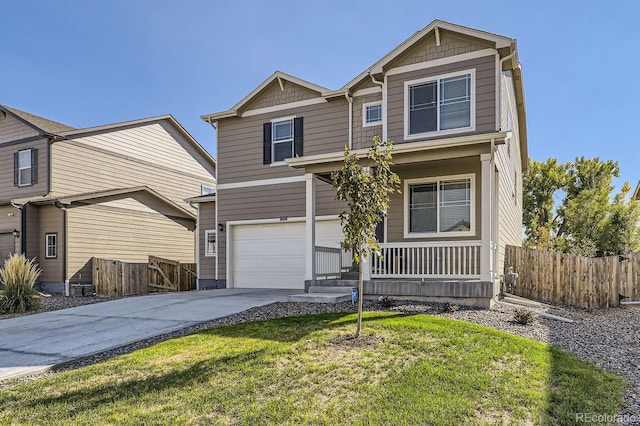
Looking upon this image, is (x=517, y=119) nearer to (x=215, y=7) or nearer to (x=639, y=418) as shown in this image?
(x=215, y=7)

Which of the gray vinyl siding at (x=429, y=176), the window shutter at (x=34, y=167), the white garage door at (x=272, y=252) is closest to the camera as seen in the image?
the gray vinyl siding at (x=429, y=176)

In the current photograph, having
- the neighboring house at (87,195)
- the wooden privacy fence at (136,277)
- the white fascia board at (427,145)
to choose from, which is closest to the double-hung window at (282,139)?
the white fascia board at (427,145)

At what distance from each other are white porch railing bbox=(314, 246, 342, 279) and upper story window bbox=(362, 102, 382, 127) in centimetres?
383

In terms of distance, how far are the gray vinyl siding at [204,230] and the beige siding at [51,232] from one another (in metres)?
4.66

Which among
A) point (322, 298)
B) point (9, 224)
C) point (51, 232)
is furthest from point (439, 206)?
point (9, 224)

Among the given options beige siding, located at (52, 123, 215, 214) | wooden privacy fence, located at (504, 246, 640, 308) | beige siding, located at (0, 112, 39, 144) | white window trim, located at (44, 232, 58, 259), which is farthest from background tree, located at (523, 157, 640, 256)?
beige siding, located at (0, 112, 39, 144)

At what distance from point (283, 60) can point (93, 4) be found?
606cm

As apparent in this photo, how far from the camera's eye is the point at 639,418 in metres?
4.03

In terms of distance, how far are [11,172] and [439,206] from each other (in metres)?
16.5

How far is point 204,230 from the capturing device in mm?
15812

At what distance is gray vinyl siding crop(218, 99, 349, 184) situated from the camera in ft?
43.9

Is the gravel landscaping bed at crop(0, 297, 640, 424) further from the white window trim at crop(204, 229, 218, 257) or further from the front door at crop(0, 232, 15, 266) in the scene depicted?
the front door at crop(0, 232, 15, 266)

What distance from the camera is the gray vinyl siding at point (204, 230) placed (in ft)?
50.9

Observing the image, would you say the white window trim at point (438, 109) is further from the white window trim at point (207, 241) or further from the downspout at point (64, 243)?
the downspout at point (64, 243)
